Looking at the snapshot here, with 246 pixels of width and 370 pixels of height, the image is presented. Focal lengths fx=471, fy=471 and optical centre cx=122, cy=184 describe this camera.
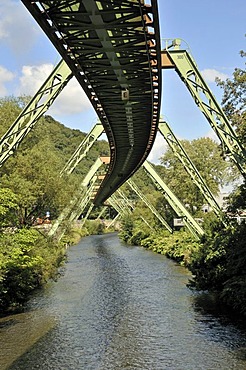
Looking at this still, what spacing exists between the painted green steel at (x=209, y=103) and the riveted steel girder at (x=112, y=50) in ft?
8.29

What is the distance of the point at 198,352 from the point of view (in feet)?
48.1

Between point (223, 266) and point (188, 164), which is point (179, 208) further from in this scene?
point (223, 266)

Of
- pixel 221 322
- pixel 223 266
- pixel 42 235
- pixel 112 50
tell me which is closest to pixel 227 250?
pixel 223 266

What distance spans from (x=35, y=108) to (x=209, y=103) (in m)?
6.92

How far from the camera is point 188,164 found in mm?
29703

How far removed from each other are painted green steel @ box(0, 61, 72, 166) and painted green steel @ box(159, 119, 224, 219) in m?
12.9

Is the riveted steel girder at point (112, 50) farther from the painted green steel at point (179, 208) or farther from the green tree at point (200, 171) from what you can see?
the green tree at point (200, 171)

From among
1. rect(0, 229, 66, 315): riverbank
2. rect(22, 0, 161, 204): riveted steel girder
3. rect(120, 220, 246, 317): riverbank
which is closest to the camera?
rect(22, 0, 161, 204): riveted steel girder

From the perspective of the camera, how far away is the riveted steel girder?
28.6 ft

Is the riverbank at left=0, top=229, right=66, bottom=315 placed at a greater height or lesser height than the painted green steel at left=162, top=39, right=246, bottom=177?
lesser

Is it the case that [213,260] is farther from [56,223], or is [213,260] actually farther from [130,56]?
[130,56]

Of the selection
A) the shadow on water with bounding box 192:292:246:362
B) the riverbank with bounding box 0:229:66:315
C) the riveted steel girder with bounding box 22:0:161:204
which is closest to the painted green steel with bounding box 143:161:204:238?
the shadow on water with bounding box 192:292:246:362

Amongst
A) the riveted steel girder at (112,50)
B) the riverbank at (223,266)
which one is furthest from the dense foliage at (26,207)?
the riverbank at (223,266)

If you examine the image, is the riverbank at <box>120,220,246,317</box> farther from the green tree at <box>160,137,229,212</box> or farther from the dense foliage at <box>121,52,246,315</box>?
the green tree at <box>160,137,229,212</box>
